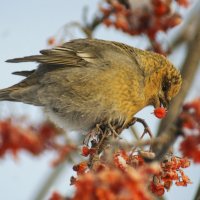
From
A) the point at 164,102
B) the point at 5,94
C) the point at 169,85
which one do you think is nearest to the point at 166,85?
the point at 169,85

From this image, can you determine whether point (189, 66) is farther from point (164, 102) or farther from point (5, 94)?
point (5, 94)

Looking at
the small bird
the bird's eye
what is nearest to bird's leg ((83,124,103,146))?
the small bird

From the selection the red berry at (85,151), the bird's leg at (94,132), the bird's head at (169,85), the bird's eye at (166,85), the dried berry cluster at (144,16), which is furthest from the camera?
the bird's eye at (166,85)

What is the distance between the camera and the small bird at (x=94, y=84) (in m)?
5.39

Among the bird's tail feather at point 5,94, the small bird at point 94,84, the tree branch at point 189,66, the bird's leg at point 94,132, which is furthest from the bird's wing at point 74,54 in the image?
the tree branch at point 189,66

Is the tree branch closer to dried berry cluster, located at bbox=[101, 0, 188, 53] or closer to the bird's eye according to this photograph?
dried berry cluster, located at bbox=[101, 0, 188, 53]

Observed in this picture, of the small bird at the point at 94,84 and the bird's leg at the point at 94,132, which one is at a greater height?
the small bird at the point at 94,84

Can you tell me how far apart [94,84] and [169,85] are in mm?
874

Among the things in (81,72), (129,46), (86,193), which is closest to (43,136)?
(86,193)

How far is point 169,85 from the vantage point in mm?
5746

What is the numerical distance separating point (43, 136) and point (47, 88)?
A: 2975 millimetres

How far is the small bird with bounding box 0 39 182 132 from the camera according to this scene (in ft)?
17.7

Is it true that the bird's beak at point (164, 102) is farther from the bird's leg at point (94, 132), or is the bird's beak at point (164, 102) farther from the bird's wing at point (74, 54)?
the bird's leg at point (94, 132)

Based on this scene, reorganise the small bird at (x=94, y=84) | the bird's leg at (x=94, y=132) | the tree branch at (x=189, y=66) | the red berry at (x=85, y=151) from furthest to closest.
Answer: the small bird at (x=94, y=84) < the bird's leg at (x=94, y=132) < the red berry at (x=85, y=151) < the tree branch at (x=189, y=66)
